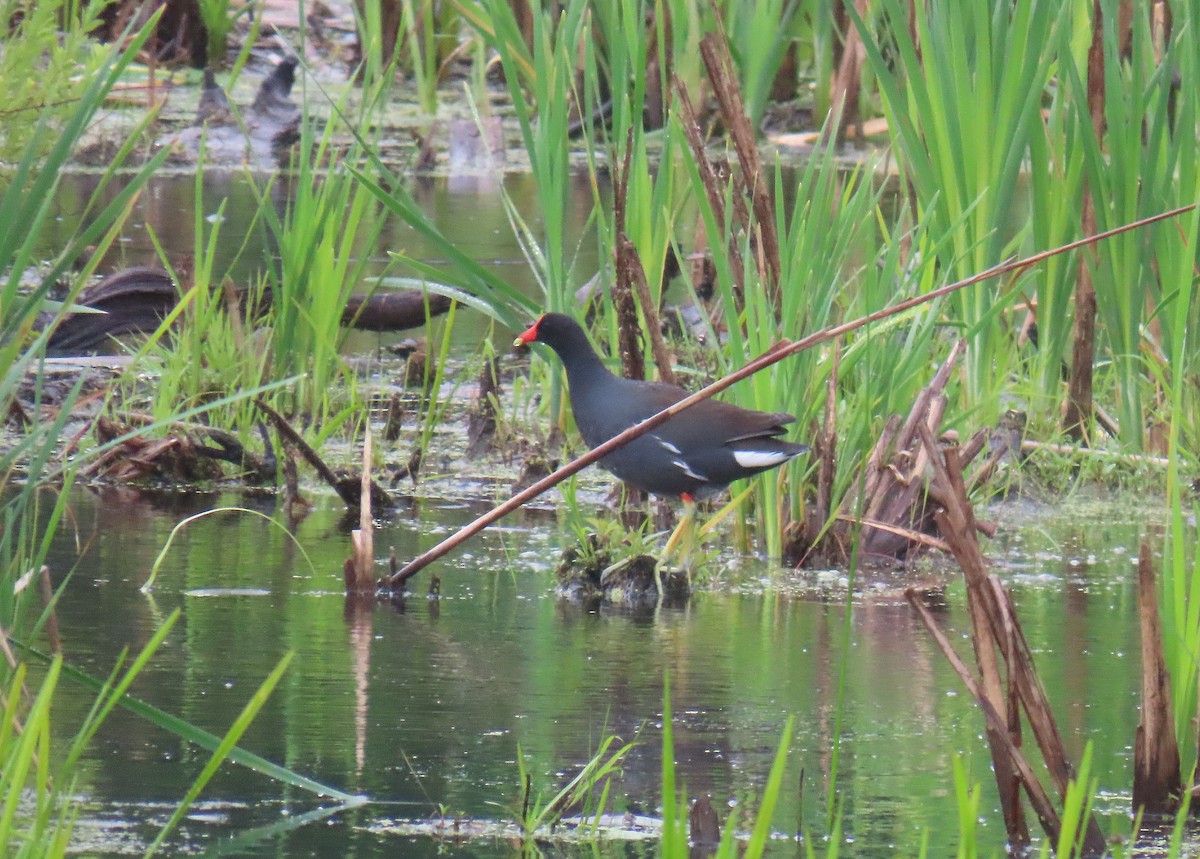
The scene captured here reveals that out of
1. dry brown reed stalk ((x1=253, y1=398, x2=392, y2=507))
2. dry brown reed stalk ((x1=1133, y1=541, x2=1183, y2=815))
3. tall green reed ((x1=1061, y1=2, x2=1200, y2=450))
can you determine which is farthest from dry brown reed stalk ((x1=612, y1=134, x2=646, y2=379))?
dry brown reed stalk ((x1=1133, y1=541, x2=1183, y2=815))

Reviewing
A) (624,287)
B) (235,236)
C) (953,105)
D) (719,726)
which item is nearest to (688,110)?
(624,287)

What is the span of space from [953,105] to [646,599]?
1.74 meters

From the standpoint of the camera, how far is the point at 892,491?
16.4 ft

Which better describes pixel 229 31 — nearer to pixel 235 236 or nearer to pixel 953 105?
pixel 235 236

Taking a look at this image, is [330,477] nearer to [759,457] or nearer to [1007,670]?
[759,457]

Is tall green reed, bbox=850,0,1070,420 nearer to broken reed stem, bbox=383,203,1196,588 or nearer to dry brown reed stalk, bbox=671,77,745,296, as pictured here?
dry brown reed stalk, bbox=671,77,745,296

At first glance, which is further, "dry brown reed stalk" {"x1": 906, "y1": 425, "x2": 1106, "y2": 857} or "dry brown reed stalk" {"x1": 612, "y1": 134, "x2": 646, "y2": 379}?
"dry brown reed stalk" {"x1": 612, "y1": 134, "x2": 646, "y2": 379}

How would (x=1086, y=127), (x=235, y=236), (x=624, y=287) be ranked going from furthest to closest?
(x=235, y=236) → (x=1086, y=127) → (x=624, y=287)

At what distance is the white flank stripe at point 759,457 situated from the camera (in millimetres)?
4617

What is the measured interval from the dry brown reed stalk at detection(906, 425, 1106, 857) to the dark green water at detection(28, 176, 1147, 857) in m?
0.15

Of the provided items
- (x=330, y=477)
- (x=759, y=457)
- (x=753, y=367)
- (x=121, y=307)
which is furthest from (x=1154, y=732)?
(x=121, y=307)

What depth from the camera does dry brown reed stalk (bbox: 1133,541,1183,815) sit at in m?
3.02

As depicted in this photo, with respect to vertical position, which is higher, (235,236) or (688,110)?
(688,110)

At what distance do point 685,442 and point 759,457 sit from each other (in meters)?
0.17
